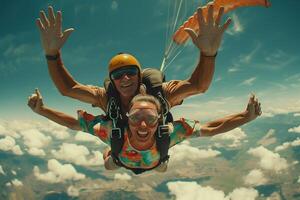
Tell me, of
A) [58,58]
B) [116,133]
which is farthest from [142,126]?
[58,58]

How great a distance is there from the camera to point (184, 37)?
367 inches

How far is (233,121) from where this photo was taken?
7105mm

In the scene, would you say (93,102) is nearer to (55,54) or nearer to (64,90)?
(64,90)

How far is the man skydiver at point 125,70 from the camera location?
532cm

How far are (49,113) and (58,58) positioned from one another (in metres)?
1.45

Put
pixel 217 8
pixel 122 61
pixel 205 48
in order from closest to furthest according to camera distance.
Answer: pixel 205 48
pixel 122 61
pixel 217 8

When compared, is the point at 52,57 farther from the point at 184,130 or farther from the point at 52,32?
the point at 184,130

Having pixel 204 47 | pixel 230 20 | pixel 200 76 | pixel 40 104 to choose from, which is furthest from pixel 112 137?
pixel 230 20

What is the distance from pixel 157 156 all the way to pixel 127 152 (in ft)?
2.13

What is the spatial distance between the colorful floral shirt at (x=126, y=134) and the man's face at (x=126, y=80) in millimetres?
766

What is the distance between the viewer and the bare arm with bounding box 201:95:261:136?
21.9ft

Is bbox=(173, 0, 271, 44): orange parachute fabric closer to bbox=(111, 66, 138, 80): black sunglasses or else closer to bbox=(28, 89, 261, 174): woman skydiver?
bbox=(111, 66, 138, 80): black sunglasses

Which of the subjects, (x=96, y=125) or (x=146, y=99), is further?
(x=96, y=125)

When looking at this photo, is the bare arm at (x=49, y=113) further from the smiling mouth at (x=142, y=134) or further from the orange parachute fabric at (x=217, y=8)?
the orange parachute fabric at (x=217, y=8)
